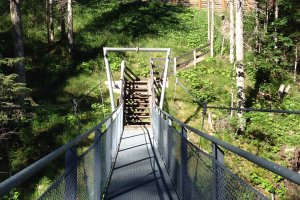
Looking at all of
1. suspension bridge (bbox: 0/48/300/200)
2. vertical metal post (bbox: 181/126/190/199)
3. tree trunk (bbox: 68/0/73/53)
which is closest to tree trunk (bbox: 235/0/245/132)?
suspension bridge (bbox: 0/48/300/200)

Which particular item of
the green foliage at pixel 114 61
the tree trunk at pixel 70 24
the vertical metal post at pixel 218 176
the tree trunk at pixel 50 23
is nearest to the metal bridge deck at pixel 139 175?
the vertical metal post at pixel 218 176

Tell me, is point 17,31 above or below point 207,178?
above

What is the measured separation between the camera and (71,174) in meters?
2.88

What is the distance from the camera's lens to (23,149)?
12.6m

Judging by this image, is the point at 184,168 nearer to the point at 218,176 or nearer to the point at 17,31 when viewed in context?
the point at 218,176

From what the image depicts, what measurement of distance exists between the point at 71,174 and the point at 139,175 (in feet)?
13.6

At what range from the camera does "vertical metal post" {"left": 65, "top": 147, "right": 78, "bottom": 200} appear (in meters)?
2.73

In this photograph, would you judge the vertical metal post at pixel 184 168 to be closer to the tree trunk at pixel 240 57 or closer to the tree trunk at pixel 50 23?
the tree trunk at pixel 240 57

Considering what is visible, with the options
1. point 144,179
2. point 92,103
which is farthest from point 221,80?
point 144,179

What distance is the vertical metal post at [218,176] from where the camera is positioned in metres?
2.77

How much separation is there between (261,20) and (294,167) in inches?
618

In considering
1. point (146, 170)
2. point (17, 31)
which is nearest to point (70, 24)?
point (17, 31)

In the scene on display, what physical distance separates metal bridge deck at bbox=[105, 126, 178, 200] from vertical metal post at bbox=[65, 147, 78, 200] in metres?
2.71

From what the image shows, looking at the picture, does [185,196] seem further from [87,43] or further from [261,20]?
[261,20]
